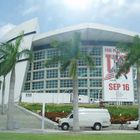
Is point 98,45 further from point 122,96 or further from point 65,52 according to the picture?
point 65,52

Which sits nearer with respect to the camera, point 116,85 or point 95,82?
point 116,85

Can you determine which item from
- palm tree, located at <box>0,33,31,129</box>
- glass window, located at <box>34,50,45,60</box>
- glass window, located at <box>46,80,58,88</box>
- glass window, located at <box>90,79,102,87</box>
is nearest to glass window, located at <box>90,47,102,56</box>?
glass window, located at <box>90,79,102,87</box>

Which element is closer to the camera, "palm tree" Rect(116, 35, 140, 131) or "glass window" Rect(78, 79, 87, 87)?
"palm tree" Rect(116, 35, 140, 131)

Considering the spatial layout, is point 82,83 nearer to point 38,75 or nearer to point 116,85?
point 116,85

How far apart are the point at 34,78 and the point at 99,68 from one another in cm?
1865

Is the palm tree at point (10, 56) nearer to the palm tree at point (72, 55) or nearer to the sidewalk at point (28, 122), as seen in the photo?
the sidewalk at point (28, 122)

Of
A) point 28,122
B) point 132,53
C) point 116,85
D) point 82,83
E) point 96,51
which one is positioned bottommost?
point 28,122

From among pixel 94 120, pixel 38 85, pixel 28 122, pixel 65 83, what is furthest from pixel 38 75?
pixel 94 120

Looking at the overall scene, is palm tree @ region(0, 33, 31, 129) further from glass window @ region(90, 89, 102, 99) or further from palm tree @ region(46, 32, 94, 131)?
glass window @ region(90, 89, 102, 99)

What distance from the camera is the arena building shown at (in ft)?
318

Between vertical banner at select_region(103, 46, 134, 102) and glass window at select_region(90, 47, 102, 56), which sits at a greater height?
glass window at select_region(90, 47, 102, 56)

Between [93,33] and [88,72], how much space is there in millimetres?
10035

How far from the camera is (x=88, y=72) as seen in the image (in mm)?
101812

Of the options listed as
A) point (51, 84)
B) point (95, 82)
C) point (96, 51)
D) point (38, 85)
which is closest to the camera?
point (95, 82)
